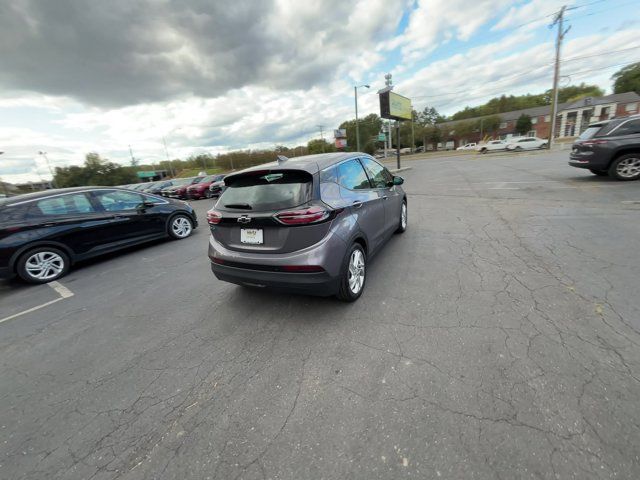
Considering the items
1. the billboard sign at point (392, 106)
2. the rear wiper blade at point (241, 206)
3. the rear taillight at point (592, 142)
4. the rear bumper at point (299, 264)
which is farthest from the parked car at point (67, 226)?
the billboard sign at point (392, 106)

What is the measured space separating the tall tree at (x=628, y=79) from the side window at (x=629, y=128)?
92015mm

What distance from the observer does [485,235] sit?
16.4ft

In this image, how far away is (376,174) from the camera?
4418 millimetres

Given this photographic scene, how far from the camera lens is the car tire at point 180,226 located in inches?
275

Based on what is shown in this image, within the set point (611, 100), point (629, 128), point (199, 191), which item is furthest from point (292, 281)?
point (611, 100)

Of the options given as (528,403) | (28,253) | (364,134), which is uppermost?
(364,134)

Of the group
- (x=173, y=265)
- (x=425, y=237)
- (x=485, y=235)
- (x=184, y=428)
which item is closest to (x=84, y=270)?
(x=173, y=265)

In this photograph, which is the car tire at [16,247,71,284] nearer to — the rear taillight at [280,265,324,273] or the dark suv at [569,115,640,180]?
the rear taillight at [280,265,324,273]

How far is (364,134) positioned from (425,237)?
7778 cm

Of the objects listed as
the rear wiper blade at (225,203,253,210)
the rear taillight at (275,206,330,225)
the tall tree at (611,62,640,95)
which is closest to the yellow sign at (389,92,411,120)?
the rear wiper blade at (225,203,253,210)

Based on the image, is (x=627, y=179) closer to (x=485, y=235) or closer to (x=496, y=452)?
(x=485, y=235)

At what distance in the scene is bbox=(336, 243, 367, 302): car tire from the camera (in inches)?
117

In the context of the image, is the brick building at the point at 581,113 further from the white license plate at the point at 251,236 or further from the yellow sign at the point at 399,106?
the white license plate at the point at 251,236

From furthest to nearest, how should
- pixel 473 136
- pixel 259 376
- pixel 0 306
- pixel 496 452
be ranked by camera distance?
pixel 473 136, pixel 0 306, pixel 259 376, pixel 496 452
